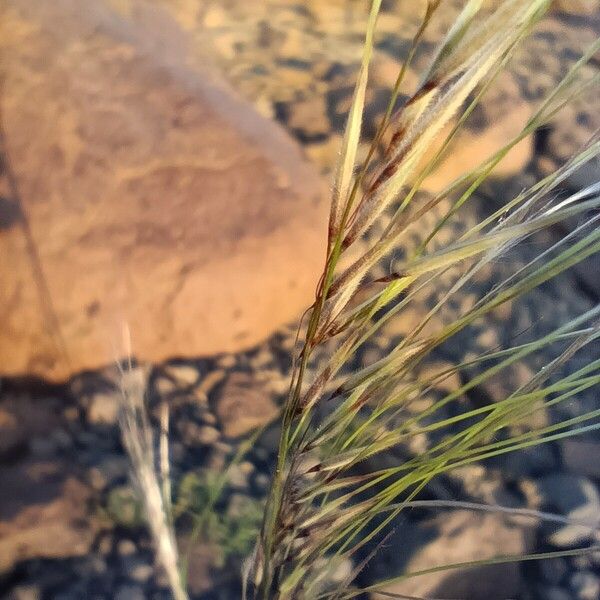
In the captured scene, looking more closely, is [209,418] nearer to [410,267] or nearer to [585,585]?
[585,585]

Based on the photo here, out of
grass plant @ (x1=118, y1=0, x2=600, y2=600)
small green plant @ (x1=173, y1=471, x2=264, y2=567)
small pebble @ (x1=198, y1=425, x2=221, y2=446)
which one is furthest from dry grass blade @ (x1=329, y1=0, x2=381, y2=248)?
small pebble @ (x1=198, y1=425, x2=221, y2=446)

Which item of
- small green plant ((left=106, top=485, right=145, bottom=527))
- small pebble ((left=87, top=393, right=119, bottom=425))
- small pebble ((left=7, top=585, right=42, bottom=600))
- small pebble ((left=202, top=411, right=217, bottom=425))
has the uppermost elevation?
small pebble ((left=202, top=411, right=217, bottom=425))

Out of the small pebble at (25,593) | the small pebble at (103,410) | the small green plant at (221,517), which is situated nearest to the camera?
the small pebble at (25,593)

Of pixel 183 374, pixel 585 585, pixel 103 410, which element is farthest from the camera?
pixel 183 374

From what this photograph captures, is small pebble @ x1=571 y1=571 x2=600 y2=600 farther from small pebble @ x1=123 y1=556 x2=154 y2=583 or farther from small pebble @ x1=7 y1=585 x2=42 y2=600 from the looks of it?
small pebble @ x1=7 y1=585 x2=42 y2=600

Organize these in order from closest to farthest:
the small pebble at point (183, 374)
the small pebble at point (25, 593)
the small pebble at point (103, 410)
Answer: the small pebble at point (25, 593), the small pebble at point (103, 410), the small pebble at point (183, 374)

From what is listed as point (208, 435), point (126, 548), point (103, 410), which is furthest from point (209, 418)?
point (126, 548)

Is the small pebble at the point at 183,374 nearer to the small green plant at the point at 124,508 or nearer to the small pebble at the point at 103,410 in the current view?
the small pebble at the point at 103,410

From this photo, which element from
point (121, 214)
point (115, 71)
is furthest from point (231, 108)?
point (121, 214)

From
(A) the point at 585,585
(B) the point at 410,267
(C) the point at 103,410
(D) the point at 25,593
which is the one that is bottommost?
(D) the point at 25,593

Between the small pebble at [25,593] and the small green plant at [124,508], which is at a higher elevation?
the small green plant at [124,508]

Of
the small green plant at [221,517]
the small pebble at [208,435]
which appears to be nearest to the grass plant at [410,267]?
the small green plant at [221,517]
